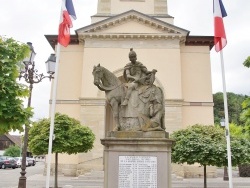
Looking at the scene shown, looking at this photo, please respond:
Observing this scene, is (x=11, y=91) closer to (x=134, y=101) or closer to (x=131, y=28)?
(x=134, y=101)

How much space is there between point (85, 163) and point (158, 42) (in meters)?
12.7

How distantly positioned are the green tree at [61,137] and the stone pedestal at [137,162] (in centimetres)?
965

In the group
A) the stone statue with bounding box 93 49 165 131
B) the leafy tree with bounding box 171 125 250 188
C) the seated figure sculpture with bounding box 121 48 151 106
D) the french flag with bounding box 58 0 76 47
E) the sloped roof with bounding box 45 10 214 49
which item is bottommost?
the leafy tree with bounding box 171 125 250 188

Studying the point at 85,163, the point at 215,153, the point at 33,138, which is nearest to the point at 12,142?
the point at 85,163

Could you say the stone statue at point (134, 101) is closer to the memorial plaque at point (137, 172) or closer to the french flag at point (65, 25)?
the memorial plaque at point (137, 172)

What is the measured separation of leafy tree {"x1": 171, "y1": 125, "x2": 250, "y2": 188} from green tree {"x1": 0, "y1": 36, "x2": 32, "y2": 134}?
8614mm

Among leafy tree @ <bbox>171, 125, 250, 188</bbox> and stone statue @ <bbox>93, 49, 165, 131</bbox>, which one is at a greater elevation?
stone statue @ <bbox>93, 49, 165, 131</bbox>

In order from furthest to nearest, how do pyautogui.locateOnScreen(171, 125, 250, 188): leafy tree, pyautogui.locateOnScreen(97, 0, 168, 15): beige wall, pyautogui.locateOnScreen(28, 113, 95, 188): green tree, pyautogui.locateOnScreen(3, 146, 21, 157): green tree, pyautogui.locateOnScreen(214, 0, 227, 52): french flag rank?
pyautogui.locateOnScreen(3, 146, 21, 157): green tree
pyautogui.locateOnScreen(97, 0, 168, 15): beige wall
pyautogui.locateOnScreen(28, 113, 95, 188): green tree
pyautogui.locateOnScreen(171, 125, 250, 188): leafy tree
pyautogui.locateOnScreen(214, 0, 227, 52): french flag

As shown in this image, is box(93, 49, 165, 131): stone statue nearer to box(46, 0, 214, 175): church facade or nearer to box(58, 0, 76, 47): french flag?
box(58, 0, 76, 47): french flag

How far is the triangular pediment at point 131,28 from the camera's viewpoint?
94.1ft

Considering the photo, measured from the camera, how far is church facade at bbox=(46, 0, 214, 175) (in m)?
27.8

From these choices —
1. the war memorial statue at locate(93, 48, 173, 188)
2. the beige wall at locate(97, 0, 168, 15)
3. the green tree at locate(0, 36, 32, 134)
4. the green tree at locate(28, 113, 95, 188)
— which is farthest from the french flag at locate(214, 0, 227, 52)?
the beige wall at locate(97, 0, 168, 15)

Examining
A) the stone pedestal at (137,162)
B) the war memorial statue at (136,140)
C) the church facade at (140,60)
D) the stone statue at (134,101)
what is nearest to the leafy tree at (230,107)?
the church facade at (140,60)

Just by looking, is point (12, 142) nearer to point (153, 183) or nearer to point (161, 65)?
point (161, 65)
